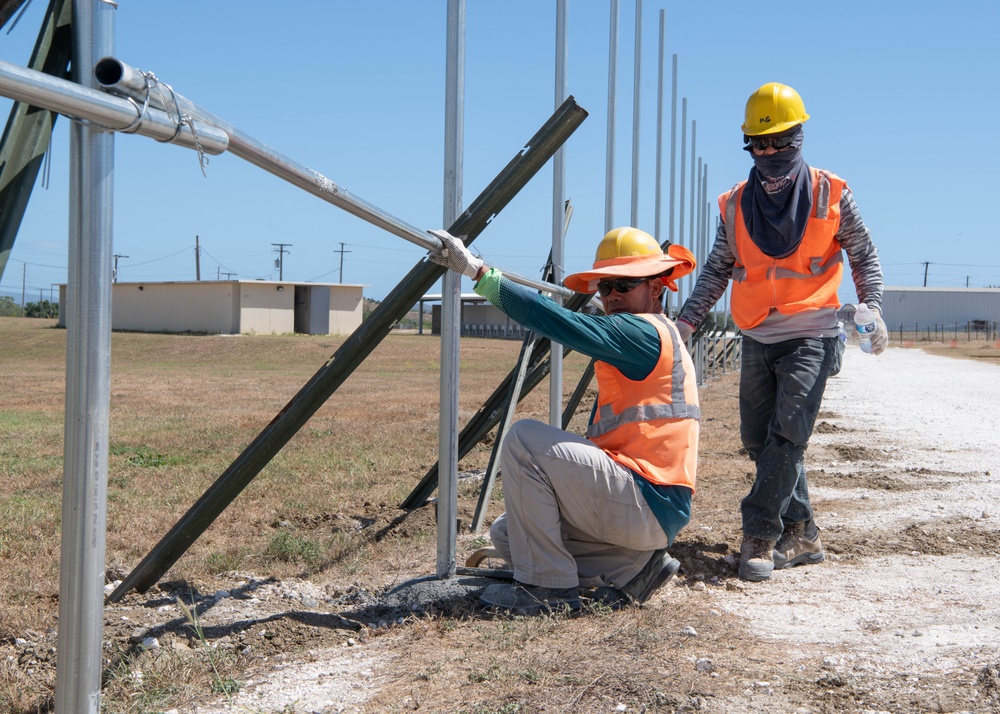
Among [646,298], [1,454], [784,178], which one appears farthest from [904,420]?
[1,454]

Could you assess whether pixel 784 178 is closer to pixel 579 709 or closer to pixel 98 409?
pixel 579 709

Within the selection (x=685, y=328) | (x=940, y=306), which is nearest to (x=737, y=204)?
(x=685, y=328)

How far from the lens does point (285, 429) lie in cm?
326

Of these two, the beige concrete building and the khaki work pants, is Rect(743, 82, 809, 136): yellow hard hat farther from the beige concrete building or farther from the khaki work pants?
the beige concrete building

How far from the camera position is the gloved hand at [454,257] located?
3.16 metres

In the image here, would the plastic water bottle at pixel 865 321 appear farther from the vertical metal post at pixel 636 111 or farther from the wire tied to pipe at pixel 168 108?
the vertical metal post at pixel 636 111

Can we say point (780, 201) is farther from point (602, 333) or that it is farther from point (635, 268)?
point (602, 333)

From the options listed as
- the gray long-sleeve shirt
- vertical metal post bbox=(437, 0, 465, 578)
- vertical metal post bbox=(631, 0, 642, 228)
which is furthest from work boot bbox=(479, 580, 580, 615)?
vertical metal post bbox=(631, 0, 642, 228)

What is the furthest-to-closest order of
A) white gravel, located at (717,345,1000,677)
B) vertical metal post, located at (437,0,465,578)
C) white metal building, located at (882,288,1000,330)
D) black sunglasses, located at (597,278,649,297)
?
white metal building, located at (882,288,1000,330)
vertical metal post, located at (437,0,465,578)
black sunglasses, located at (597,278,649,297)
white gravel, located at (717,345,1000,677)

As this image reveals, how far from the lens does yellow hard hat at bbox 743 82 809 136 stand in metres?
4.02

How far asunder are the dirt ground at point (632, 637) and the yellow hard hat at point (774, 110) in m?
1.91

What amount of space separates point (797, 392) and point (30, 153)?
306 centimetres

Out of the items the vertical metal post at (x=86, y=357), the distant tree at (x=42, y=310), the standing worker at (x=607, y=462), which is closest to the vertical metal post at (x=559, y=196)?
the standing worker at (x=607, y=462)

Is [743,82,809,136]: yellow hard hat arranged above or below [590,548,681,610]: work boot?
above
